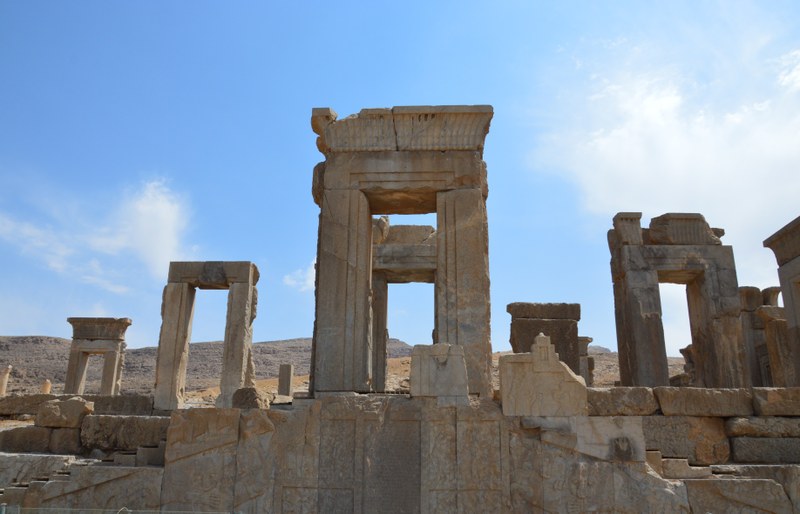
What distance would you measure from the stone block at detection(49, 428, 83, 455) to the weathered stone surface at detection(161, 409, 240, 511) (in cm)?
228

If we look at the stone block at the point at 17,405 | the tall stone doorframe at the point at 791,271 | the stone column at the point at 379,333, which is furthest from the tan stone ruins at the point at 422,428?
the stone column at the point at 379,333

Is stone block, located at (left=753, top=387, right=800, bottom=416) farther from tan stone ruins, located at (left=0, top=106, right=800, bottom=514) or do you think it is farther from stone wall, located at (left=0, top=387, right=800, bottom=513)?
stone wall, located at (left=0, top=387, right=800, bottom=513)

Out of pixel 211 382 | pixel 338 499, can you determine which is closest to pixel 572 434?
pixel 338 499

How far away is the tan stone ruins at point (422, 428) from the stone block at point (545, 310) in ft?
Answer: 13.5

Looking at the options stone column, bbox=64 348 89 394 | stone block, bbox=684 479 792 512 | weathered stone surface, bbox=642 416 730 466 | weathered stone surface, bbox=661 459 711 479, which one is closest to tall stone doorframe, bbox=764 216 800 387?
weathered stone surface, bbox=642 416 730 466

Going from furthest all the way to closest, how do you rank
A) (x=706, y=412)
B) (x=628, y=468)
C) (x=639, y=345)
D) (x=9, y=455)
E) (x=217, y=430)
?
(x=639, y=345)
(x=9, y=455)
(x=706, y=412)
(x=217, y=430)
(x=628, y=468)

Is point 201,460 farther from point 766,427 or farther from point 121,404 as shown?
point 766,427

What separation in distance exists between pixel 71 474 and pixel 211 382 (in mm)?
28643

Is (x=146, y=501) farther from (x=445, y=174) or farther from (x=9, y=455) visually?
(x=445, y=174)

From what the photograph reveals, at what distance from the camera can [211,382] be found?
33.6m

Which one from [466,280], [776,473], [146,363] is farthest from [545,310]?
[146,363]

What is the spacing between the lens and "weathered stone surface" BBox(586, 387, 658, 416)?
6547mm

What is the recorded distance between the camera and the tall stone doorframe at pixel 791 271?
1001cm

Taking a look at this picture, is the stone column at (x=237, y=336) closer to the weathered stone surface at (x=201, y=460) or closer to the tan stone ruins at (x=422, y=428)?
the tan stone ruins at (x=422, y=428)
